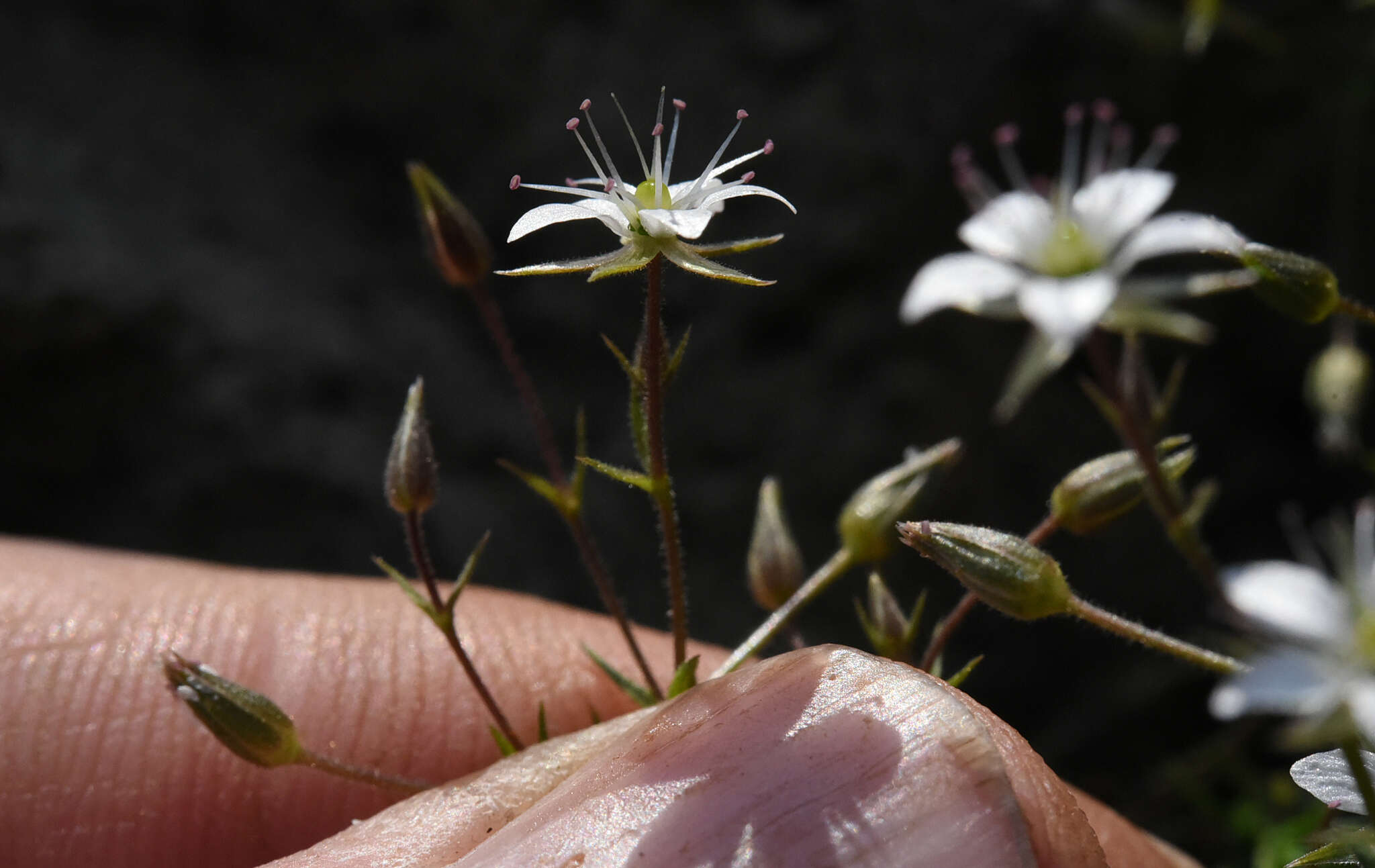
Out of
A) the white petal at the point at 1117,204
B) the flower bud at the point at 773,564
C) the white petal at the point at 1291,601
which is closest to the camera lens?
the white petal at the point at 1291,601

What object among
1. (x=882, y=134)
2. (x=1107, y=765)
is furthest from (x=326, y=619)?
(x=1107, y=765)

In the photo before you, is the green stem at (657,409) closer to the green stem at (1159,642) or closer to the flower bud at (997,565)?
the flower bud at (997,565)

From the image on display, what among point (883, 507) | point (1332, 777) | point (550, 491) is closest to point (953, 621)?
point (883, 507)

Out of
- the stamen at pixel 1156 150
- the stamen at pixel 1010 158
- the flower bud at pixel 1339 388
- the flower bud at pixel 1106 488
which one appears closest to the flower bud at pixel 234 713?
the flower bud at pixel 1106 488

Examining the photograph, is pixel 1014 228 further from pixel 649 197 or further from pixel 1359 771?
pixel 1359 771

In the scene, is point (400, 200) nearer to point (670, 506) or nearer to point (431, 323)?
point (431, 323)

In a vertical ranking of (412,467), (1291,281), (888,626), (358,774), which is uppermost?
(412,467)
